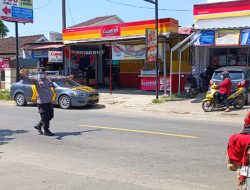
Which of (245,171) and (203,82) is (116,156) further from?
(203,82)

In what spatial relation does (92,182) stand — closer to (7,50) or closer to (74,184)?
(74,184)

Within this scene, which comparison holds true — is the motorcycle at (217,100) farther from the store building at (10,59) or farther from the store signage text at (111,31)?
the store building at (10,59)

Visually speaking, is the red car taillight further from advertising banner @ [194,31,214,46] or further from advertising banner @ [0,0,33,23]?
advertising banner @ [0,0,33,23]

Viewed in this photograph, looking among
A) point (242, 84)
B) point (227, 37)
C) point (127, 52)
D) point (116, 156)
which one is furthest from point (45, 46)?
point (116, 156)

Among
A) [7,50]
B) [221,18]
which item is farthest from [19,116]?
[7,50]

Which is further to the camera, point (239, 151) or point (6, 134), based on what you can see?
point (6, 134)

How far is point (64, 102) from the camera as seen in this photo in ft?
61.6

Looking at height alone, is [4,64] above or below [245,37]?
below

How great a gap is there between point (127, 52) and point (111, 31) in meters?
1.48

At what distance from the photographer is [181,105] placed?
18.6 metres

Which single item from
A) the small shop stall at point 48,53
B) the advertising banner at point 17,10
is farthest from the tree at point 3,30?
the advertising banner at point 17,10

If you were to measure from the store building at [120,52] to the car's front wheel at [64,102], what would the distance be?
5.50 m

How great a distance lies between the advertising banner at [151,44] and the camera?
20.1 metres

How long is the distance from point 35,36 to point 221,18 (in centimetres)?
2728
